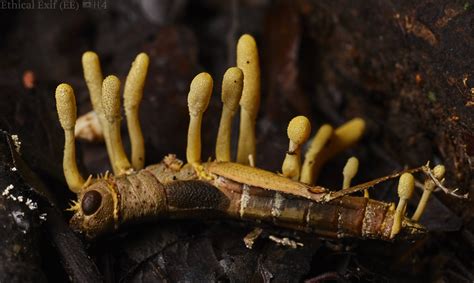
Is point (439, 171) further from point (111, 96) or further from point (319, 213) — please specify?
point (111, 96)

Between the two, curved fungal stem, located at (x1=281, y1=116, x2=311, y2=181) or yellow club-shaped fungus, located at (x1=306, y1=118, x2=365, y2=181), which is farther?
yellow club-shaped fungus, located at (x1=306, y1=118, x2=365, y2=181)

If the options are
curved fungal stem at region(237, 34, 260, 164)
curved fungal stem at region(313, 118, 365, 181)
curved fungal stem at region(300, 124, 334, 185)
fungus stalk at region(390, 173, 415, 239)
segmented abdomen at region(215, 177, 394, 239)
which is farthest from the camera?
curved fungal stem at region(313, 118, 365, 181)

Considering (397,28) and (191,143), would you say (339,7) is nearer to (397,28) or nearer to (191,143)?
(397,28)

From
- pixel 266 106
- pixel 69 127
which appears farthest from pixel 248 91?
pixel 266 106

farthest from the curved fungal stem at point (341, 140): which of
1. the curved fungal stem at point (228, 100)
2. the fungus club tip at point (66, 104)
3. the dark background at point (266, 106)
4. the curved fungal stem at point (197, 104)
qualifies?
the fungus club tip at point (66, 104)

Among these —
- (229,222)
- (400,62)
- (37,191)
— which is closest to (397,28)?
(400,62)

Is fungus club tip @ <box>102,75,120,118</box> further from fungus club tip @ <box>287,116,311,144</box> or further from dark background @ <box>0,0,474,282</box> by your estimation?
fungus club tip @ <box>287,116,311,144</box>

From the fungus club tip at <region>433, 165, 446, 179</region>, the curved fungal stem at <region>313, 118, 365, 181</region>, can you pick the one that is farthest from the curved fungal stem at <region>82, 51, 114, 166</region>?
the fungus club tip at <region>433, 165, 446, 179</region>
